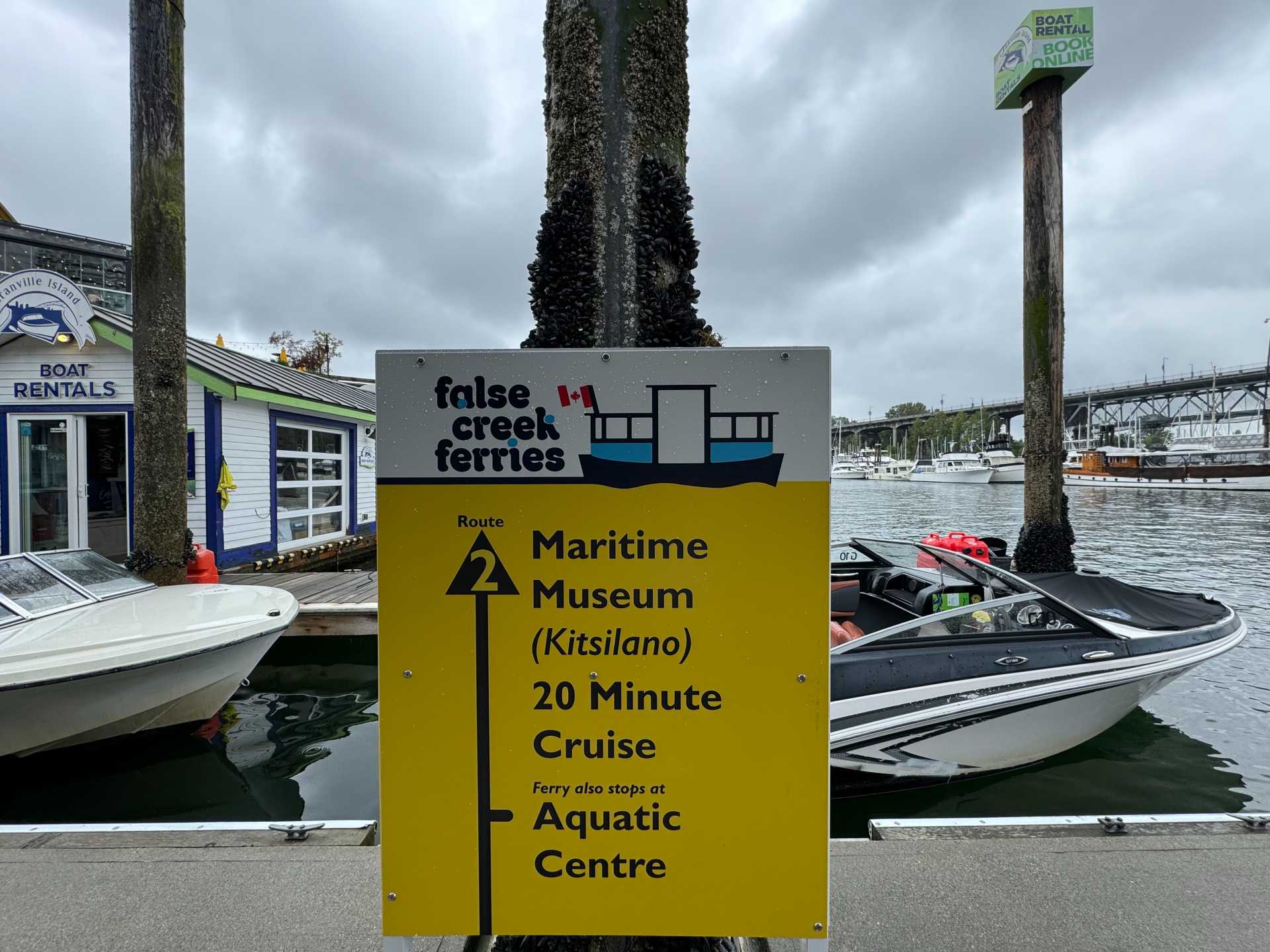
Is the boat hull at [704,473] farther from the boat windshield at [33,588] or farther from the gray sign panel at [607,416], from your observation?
the boat windshield at [33,588]

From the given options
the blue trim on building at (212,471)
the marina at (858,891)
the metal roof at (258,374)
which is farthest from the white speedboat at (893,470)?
the marina at (858,891)

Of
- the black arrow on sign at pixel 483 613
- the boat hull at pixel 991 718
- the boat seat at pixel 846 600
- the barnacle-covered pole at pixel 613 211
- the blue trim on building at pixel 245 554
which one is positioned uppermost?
the barnacle-covered pole at pixel 613 211

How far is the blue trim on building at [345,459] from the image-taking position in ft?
33.4

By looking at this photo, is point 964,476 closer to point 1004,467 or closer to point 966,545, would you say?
point 1004,467

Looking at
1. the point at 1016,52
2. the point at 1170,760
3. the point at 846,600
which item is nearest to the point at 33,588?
the point at 846,600

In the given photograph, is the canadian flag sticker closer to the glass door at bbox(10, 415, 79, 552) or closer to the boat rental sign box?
the boat rental sign box

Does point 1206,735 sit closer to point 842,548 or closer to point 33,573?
point 842,548

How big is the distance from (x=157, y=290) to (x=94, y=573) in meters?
2.45

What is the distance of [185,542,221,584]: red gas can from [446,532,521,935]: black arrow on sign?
608cm

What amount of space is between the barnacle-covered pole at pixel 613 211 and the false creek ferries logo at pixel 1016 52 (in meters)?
6.54

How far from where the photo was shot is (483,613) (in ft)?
4.53

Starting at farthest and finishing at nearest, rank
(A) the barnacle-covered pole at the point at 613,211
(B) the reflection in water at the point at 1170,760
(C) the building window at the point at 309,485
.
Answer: (C) the building window at the point at 309,485
(B) the reflection in water at the point at 1170,760
(A) the barnacle-covered pole at the point at 613,211

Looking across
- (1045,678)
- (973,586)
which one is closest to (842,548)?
(973,586)

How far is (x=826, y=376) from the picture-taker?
53.2 inches
